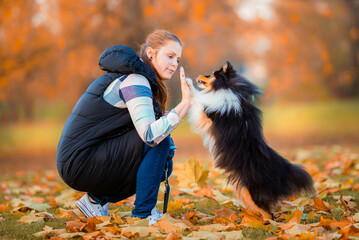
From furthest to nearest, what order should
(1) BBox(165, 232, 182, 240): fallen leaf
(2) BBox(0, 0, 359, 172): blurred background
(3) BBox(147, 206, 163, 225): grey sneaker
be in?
(2) BBox(0, 0, 359, 172): blurred background → (3) BBox(147, 206, 163, 225): grey sneaker → (1) BBox(165, 232, 182, 240): fallen leaf

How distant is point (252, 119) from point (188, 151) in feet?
20.9

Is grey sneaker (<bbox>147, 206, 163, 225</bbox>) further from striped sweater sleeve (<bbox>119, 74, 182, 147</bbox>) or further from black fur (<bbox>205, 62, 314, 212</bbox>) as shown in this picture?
black fur (<bbox>205, 62, 314, 212</bbox>)

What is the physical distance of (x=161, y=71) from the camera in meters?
2.52

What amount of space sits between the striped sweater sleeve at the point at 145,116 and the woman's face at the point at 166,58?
327 millimetres

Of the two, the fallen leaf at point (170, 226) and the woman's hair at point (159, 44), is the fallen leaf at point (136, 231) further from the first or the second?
the woman's hair at point (159, 44)

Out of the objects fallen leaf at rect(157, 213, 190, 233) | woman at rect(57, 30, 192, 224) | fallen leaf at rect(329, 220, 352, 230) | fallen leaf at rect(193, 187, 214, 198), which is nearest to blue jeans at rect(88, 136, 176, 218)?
woman at rect(57, 30, 192, 224)

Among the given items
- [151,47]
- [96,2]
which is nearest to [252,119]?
[151,47]

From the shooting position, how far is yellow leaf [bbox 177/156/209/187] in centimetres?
279

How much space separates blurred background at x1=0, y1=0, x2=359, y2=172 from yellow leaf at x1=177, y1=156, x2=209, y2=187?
4426 millimetres

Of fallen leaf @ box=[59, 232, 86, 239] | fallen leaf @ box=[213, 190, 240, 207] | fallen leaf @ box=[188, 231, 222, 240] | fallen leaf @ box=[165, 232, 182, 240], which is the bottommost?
fallen leaf @ box=[59, 232, 86, 239]

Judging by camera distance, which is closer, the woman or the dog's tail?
the woman

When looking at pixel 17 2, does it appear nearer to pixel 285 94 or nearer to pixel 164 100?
pixel 164 100

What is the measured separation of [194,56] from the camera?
367 inches

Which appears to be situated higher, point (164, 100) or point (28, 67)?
point (28, 67)
